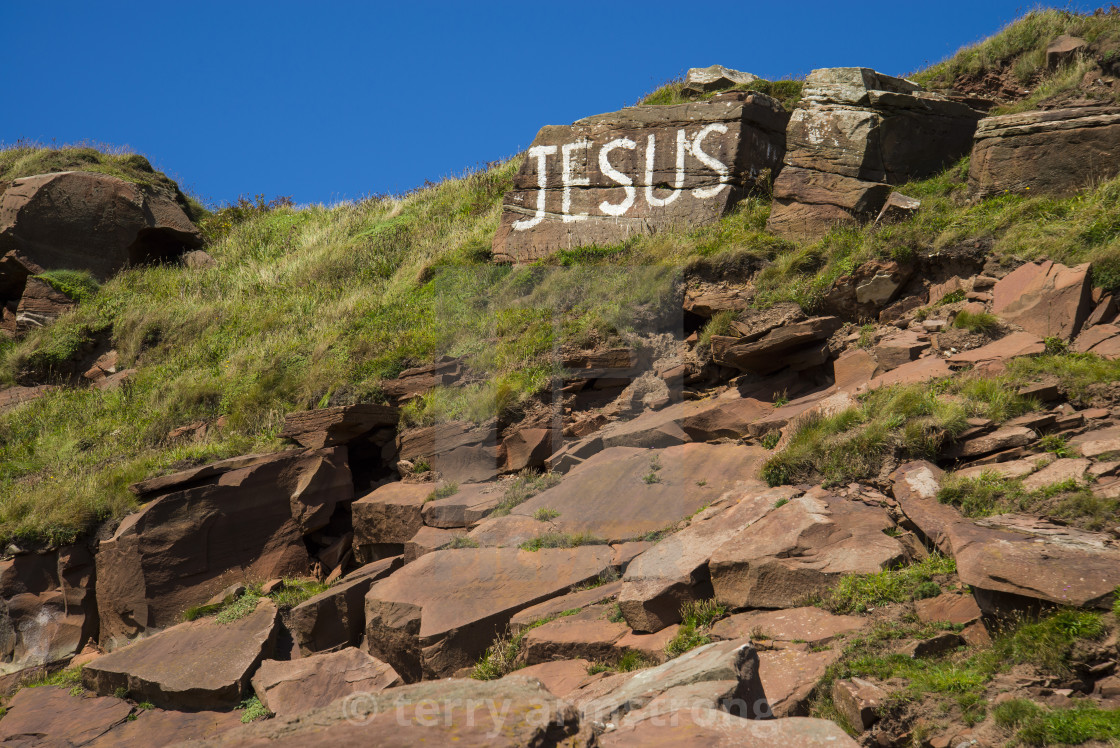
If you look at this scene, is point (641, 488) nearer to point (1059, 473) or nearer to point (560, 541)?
point (560, 541)

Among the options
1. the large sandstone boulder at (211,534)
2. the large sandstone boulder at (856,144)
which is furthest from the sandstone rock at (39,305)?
the large sandstone boulder at (856,144)

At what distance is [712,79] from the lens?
14797mm

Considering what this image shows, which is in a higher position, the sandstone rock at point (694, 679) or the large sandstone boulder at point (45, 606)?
the sandstone rock at point (694, 679)

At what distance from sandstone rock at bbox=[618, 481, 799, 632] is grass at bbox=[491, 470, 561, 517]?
2.14m

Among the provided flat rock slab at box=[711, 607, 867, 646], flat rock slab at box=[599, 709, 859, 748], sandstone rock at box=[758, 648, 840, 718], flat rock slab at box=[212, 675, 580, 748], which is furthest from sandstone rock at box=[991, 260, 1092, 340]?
flat rock slab at box=[212, 675, 580, 748]

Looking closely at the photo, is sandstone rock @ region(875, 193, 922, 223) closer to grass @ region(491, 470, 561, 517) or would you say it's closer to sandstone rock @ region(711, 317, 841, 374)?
sandstone rock @ region(711, 317, 841, 374)

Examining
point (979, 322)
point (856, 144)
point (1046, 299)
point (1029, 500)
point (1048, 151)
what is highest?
point (856, 144)

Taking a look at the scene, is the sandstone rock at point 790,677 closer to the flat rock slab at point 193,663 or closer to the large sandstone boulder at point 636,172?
the flat rock slab at point 193,663

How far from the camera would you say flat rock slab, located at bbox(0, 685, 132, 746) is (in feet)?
23.0

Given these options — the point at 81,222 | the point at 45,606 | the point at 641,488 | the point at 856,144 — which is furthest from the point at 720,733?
the point at 81,222

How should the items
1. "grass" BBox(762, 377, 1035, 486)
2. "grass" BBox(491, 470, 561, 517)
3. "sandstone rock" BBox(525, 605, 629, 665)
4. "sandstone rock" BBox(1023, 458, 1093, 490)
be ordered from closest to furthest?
1. "sandstone rock" BBox(1023, 458, 1093, 490)
2. "sandstone rock" BBox(525, 605, 629, 665)
3. "grass" BBox(762, 377, 1035, 486)
4. "grass" BBox(491, 470, 561, 517)

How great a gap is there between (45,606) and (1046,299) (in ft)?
36.5

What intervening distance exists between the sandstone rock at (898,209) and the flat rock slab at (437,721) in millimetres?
8212

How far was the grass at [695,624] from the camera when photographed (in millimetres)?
5199
